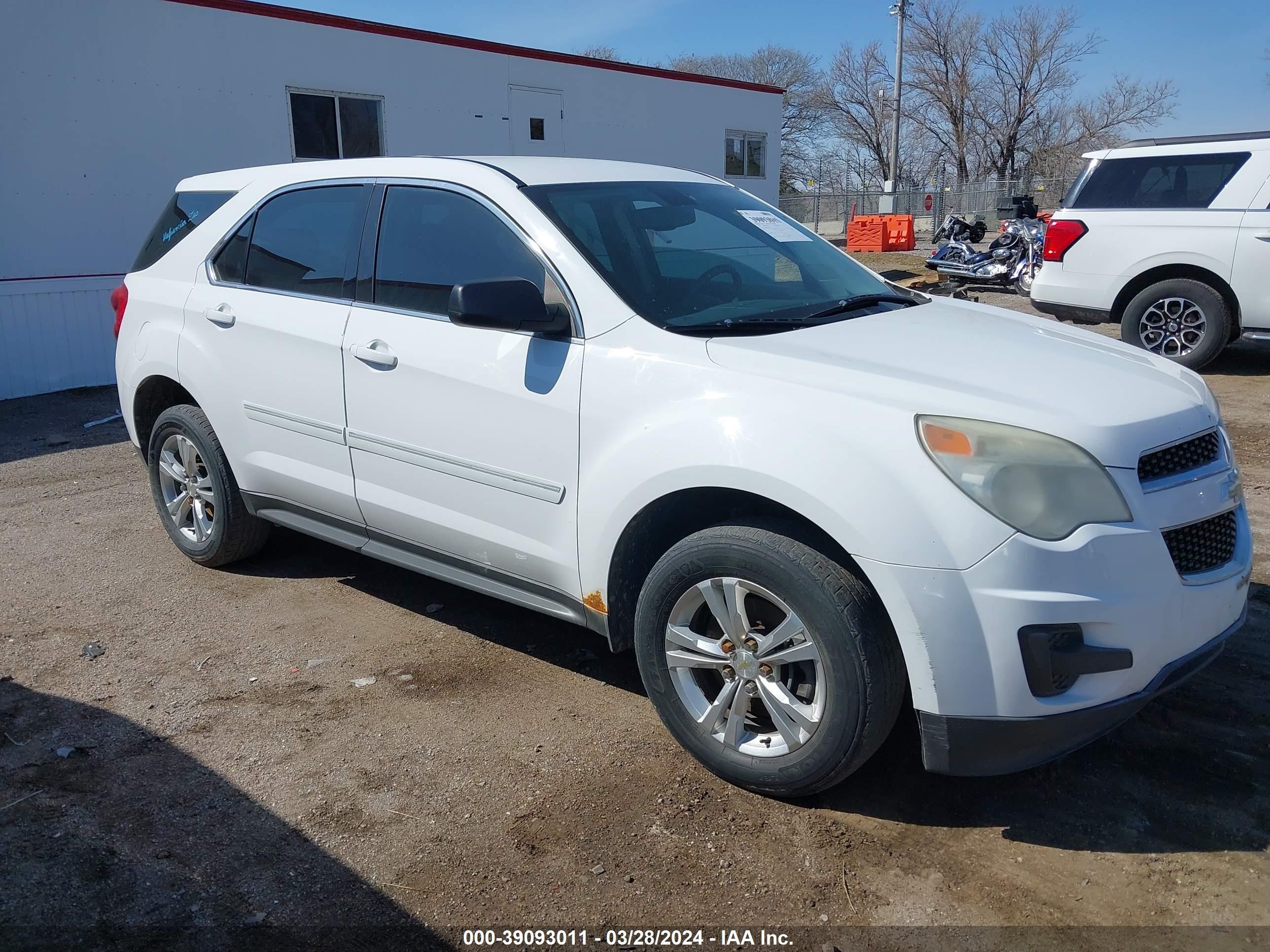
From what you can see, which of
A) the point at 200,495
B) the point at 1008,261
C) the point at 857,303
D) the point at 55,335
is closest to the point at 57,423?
the point at 55,335

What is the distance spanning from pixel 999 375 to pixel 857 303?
90cm

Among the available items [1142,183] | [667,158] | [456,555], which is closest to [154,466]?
[456,555]

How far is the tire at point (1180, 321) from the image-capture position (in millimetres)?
8898

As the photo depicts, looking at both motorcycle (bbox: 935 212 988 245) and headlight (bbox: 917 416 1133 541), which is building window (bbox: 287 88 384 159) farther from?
headlight (bbox: 917 416 1133 541)

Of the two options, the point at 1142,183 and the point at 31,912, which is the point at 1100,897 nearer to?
the point at 31,912

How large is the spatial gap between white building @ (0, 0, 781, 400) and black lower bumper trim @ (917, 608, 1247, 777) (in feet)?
33.5

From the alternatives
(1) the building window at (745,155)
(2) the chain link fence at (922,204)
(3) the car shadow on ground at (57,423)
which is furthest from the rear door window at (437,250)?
(2) the chain link fence at (922,204)

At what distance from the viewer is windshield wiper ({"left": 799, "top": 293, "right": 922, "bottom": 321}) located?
353 cm

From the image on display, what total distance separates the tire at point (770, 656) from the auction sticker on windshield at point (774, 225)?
5.13 feet

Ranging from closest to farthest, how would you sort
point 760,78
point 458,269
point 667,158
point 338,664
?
1. point 458,269
2. point 338,664
3. point 667,158
4. point 760,78

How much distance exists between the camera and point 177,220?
5.07m

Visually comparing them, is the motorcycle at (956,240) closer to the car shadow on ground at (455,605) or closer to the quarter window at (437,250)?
the car shadow on ground at (455,605)

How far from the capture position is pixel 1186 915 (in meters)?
2.57

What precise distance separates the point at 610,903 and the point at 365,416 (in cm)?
207
